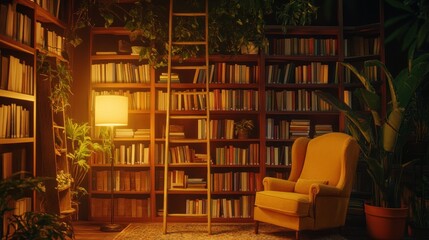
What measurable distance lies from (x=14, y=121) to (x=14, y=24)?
0.85m

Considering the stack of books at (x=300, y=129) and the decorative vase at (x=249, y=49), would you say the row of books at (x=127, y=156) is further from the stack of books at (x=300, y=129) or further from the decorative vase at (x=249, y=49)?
the stack of books at (x=300, y=129)

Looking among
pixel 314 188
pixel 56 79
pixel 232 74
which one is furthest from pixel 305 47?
pixel 56 79

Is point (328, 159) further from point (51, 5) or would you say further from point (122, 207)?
point (51, 5)

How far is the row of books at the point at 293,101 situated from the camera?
16.8 ft

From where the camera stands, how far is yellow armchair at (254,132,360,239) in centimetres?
394

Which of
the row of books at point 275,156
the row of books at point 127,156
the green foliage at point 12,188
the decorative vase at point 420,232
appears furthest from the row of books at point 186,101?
the decorative vase at point 420,232

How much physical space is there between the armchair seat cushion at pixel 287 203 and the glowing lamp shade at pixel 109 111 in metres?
1.78

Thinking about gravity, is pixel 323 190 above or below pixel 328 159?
below

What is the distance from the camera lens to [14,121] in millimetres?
3508

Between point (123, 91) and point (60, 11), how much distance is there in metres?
1.22

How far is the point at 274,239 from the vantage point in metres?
4.09

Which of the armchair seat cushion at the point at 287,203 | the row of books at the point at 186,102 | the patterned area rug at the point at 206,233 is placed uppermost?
the row of books at the point at 186,102

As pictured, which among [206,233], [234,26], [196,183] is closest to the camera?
[206,233]

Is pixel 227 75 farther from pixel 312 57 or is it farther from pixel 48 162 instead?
pixel 48 162
